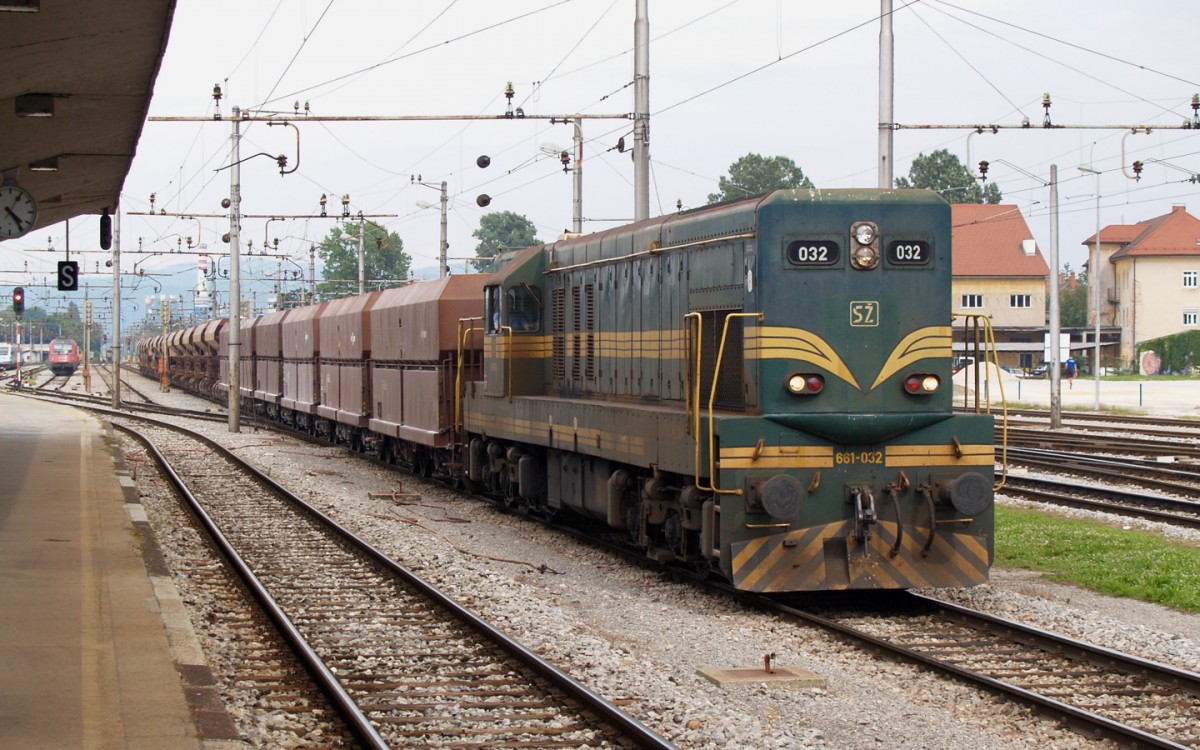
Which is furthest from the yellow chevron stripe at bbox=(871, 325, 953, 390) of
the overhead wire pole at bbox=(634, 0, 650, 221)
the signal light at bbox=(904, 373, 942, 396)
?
the overhead wire pole at bbox=(634, 0, 650, 221)

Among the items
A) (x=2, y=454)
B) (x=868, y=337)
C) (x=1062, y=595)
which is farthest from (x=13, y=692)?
(x=2, y=454)

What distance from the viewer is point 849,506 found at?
10.0m

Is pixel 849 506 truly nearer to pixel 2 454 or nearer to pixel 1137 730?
pixel 1137 730

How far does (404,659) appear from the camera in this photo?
8.70m

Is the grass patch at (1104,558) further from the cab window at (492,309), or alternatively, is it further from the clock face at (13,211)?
the clock face at (13,211)

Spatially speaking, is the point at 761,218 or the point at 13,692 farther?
the point at 761,218

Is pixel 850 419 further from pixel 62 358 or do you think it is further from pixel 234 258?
pixel 62 358

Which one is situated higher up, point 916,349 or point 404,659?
point 916,349

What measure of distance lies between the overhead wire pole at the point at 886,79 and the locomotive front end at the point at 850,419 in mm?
9189

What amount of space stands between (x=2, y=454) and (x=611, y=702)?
756 inches

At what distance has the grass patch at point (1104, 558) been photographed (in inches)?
434

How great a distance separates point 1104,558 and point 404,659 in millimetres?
7390

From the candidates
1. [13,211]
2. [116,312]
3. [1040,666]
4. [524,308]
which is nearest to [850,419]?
[1040,666]

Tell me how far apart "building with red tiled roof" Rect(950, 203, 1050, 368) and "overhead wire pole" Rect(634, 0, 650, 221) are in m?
63.1
